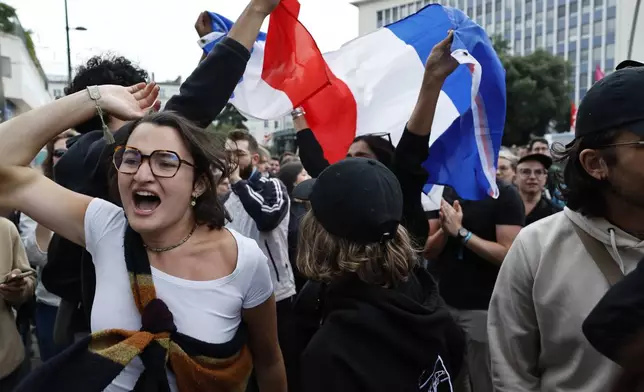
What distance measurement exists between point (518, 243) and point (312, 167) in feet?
4.26

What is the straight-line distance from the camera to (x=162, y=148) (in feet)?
6.08

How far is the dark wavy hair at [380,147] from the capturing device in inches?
121

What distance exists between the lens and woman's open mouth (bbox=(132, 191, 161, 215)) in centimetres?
183

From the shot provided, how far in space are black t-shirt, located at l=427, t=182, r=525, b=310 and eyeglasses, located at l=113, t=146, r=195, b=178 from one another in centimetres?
237

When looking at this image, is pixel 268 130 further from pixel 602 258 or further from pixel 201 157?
pixel 602 258

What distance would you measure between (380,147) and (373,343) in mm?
1451

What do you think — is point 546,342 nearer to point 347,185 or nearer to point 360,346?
point 360,346

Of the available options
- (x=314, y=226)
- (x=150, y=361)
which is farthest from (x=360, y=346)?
(x=150, y=361)

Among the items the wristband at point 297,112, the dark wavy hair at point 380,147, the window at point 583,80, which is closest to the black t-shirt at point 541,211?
the dark wavy hair at point 380,147

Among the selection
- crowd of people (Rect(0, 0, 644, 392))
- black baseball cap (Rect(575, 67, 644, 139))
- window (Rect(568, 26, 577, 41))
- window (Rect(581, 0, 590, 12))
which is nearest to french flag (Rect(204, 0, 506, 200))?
crowd of people (Rect(0, 0, 644, 392))

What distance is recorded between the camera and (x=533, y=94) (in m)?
46.8

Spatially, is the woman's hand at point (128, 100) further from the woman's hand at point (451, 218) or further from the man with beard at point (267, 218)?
the woman's hand at point (451, 218)

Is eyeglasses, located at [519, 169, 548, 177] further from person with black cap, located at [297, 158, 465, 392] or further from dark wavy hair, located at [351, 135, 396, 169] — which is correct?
person with black cap, located at [297, 158, 465, 392]

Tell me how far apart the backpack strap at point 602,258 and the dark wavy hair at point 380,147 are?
1.25 metres
